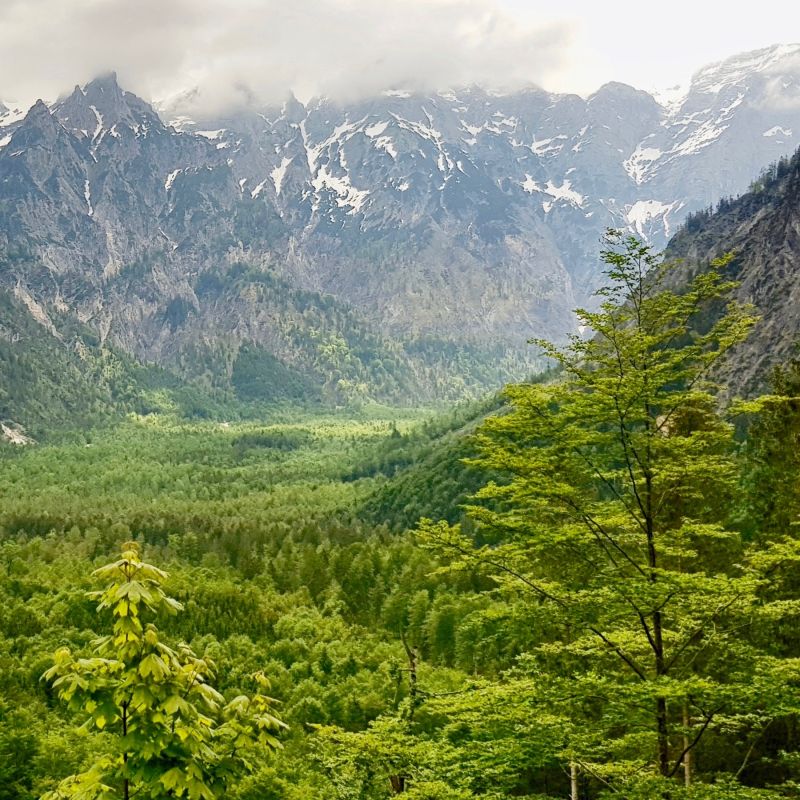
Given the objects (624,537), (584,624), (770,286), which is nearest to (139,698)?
(584,624)

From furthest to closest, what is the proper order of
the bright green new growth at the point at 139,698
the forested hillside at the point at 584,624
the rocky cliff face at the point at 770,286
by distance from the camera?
the rocky cliff face at the point at 770,286 < the forested hillside at the point at 584,624 < the bright green new growth at the point at 139,698

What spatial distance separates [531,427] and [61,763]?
4794cm

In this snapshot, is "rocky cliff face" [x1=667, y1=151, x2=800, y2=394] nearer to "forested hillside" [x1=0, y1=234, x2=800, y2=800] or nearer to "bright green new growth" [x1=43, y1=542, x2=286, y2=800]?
"forested hillside" [x1=0, y1=234, x2=800, y2=800]

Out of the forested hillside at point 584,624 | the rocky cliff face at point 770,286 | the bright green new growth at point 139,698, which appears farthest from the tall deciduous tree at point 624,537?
the rocky cliff face at point 770,286

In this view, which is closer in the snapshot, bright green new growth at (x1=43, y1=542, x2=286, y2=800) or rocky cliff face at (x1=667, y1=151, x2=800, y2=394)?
bright green new growth at (x1=43, y1=542, x2=286, y2=800)

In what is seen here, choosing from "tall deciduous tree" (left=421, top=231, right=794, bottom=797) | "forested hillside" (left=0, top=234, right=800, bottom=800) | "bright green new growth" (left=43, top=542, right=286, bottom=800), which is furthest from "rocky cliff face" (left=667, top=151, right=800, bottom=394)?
"bright green new growth" (left=43, top=542, right=286, bottom=800)

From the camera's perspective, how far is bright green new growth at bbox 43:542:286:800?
384 inches

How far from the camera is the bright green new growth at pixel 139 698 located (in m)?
9.74

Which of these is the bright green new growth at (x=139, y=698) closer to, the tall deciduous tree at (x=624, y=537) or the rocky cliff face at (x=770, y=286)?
the tall deciduous tree at (x=624, y=537)

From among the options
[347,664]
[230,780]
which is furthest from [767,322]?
[230,780]

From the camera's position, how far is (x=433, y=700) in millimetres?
17250

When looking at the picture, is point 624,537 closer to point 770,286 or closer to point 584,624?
point 584,624

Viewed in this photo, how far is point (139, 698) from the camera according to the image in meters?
9.75

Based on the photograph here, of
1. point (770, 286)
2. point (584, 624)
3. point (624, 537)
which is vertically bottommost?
point (584, 624)
